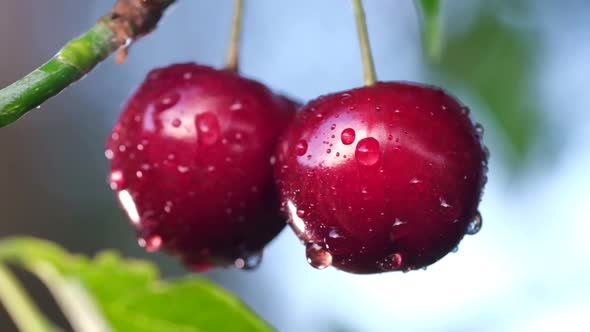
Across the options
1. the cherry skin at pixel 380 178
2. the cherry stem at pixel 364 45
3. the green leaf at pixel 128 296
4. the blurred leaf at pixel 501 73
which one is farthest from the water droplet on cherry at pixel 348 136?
the blurred leaf at pixel 501 73

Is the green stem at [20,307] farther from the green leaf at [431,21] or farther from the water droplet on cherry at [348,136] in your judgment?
the green leaf at [431,21]

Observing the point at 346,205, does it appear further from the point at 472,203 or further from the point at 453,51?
the point at 453,51

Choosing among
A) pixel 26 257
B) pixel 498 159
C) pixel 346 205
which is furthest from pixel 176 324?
pixel 498 159

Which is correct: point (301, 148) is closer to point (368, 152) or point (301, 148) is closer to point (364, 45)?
point (368, 152)

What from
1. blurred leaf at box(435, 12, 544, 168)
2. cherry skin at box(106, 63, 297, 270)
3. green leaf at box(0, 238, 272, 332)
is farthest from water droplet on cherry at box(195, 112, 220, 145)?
blurred leaf at box(435, 12, 544, 168)

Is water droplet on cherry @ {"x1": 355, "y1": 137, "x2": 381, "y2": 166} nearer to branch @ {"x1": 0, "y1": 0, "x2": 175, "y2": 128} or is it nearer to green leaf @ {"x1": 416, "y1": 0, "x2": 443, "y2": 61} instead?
branch @ {"x1": 0, "y1": 0, "x2": 175, "y2": 128}

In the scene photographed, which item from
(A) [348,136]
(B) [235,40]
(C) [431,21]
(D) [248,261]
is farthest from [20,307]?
(C) [431,21]

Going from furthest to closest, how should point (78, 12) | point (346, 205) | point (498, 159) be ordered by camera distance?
point (78, 12)
point (498, 159)
point (346, 205)
